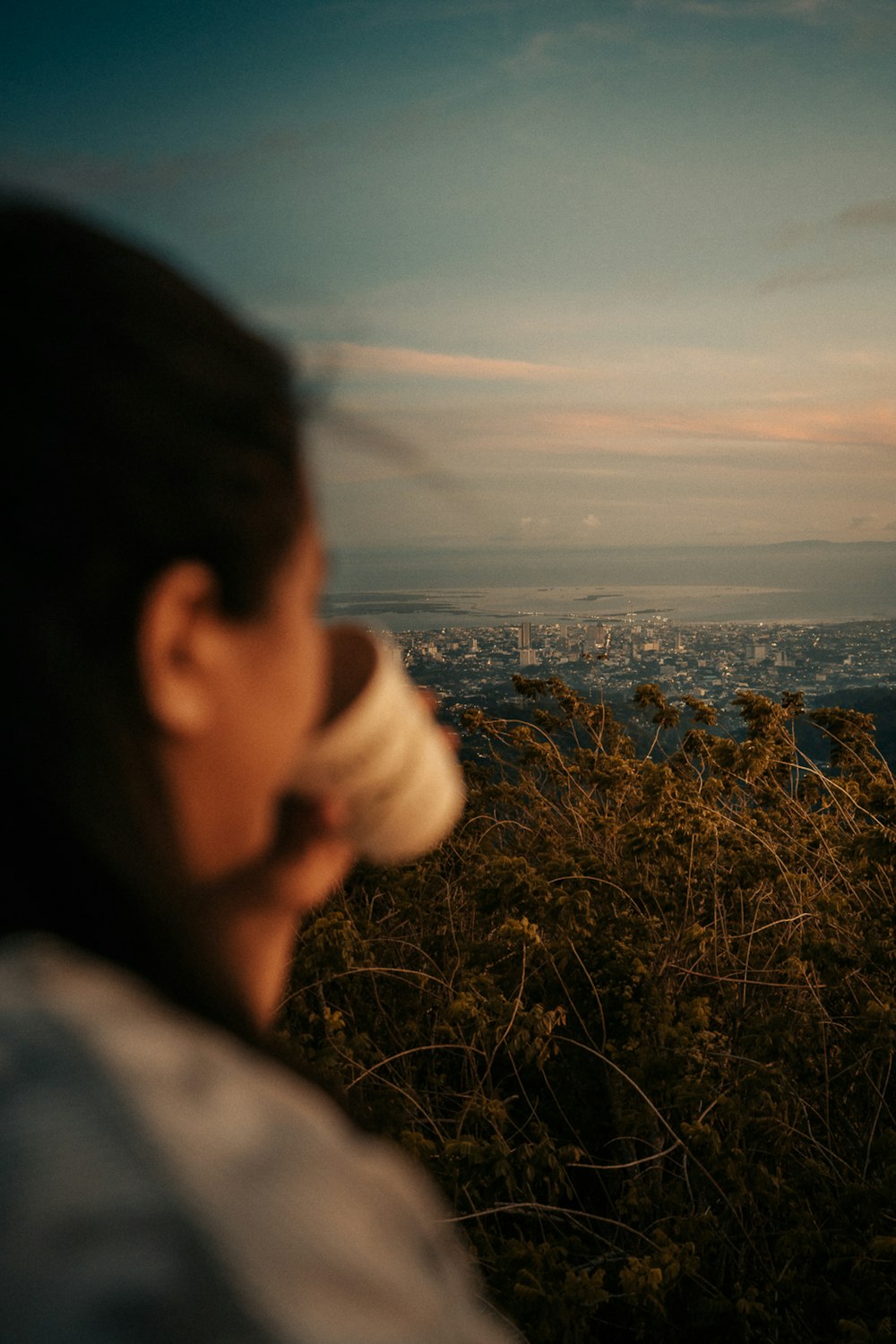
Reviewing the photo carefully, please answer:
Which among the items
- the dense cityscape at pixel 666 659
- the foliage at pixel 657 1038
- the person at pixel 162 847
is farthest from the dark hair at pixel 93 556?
the dense cityscape at pixel 666 659

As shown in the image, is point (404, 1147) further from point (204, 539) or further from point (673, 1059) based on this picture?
point (204, 539)

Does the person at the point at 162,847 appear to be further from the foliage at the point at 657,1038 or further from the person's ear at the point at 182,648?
the foliage at the point at 657,1038

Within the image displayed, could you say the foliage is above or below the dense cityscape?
below

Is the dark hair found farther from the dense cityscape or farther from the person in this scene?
the dense cityscape

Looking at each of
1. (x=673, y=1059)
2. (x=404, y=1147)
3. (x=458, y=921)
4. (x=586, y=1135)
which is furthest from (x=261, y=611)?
(x=458, y=921)

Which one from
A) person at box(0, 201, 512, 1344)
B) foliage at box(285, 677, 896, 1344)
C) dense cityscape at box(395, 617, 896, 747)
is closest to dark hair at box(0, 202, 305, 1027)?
person at box(0, 201, 512, 1344)

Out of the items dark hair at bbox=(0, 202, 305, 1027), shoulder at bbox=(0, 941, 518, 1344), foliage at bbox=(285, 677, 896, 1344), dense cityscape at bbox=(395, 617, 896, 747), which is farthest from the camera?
dense cityscape at bbox=(395, 617, 896, 747)

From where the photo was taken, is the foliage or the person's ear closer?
the person's ear
